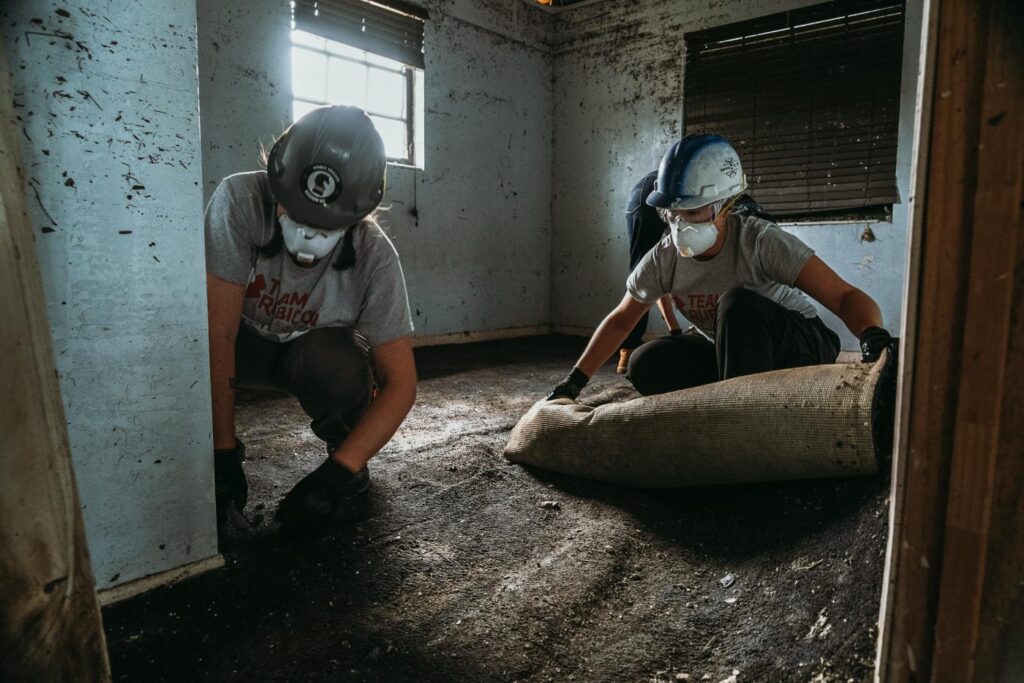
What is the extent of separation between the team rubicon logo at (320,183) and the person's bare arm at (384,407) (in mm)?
370

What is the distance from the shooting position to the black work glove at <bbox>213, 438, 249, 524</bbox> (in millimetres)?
1445

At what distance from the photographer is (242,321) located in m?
1.66

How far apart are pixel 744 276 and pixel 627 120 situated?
340cm

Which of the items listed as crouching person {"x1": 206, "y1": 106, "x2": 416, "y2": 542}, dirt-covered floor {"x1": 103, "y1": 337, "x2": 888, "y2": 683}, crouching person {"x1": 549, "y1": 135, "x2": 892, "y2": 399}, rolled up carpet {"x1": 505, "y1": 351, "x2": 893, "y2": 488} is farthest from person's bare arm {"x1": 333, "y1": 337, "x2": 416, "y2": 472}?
crouching person {"x1": 549, "y1": 135, "x2": 892, "y2": 399}

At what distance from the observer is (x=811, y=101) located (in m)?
4.08

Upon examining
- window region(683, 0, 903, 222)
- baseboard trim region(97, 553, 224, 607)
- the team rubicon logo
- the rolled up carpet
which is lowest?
baseboard trim region(97, 553, 224, 607)

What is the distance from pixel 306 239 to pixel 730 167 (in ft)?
4.01

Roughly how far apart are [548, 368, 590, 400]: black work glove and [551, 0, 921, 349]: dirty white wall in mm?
2789

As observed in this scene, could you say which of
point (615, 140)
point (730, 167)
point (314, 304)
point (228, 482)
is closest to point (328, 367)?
point (314, 304)

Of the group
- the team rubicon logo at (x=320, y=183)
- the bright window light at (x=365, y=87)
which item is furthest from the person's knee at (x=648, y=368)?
the bright window light at (x=365, y=87)

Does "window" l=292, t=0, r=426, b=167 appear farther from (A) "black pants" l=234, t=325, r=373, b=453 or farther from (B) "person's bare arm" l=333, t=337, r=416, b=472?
(B) "person's bare arm" l=333, t=337, r=416, b=472

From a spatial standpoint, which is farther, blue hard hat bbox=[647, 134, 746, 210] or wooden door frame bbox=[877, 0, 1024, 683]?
blue hard hat bbox=[647, 134, 746, 210]

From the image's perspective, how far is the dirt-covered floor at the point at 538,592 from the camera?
3.35 ft

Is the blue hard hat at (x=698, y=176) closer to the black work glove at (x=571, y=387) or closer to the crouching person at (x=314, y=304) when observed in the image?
the black work glove at (x=571, y=387)
